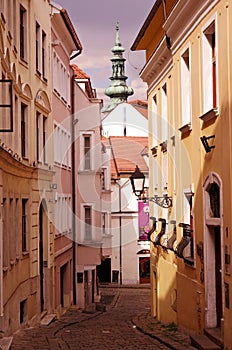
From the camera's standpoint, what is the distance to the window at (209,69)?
14.2 meters

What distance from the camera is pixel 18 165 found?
1917 cm

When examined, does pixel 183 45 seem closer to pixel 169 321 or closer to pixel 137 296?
pixel 169 321

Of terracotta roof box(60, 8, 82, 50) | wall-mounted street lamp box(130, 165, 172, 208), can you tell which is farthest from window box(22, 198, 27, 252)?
terracotta roof box(60, 8, 82, 50)

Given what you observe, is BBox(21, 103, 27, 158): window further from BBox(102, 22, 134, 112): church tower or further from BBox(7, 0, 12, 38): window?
BBox(102, 22, 134, 112): church tower

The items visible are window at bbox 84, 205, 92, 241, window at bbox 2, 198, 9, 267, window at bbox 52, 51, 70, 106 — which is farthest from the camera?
window at bbox 84, 205, 92, 241

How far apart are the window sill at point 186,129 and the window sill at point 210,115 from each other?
1764 mm

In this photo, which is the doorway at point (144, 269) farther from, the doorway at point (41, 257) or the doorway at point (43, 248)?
the doorway at point (41, 257)

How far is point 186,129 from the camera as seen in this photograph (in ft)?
54.7

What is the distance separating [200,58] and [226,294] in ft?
15.4

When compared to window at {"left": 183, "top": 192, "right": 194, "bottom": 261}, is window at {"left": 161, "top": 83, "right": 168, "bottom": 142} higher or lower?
higher

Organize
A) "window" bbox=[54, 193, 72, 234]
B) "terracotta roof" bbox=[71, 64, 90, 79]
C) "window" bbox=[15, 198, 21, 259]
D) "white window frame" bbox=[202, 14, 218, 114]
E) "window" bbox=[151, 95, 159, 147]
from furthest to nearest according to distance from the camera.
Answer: "terracotta roof" bbox=[71, 64, 90, 79] → "window" bbox=[54, 193, 72, 234] → "window" bbox=[151, 95, 159, 147] → "window" bbox=[15, 198, 21, 259] → "white window frame" bbox=[202, 14, 218, 114]

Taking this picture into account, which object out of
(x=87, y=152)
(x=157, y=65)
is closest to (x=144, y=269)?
(x=87, y=152)

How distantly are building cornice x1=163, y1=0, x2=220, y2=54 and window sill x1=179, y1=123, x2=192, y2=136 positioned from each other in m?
1.90

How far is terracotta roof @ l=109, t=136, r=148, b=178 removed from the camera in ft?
183
